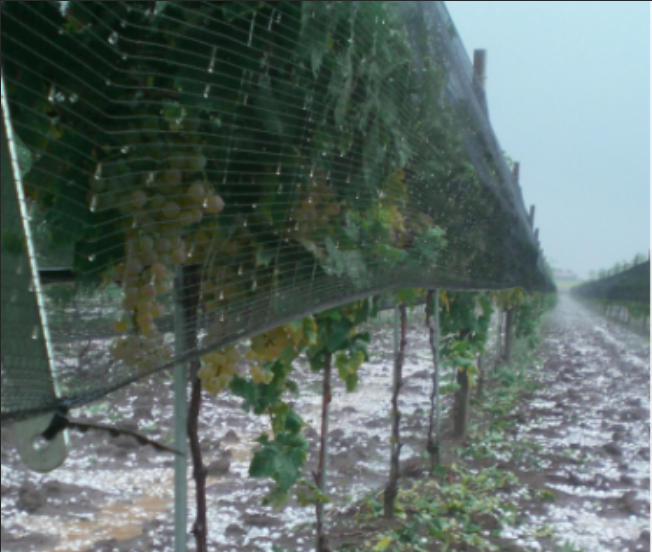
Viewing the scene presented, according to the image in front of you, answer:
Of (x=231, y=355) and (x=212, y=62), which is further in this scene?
(x=231, y=355)

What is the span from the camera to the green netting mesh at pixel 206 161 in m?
0.86

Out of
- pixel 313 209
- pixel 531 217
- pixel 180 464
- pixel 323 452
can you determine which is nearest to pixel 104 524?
pixel 323 452

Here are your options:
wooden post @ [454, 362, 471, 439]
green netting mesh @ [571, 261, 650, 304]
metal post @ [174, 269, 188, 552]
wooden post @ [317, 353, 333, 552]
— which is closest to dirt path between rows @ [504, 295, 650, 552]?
wooden post @ [454, 362, 471, 439]

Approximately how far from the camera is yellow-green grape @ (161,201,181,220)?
Answer: 1.10 metres

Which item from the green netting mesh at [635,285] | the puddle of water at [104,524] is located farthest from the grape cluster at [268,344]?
the green netting mesh at [635,285]

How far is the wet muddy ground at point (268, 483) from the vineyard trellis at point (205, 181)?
465mm

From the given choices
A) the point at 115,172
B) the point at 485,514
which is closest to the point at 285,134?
the point at 115,172

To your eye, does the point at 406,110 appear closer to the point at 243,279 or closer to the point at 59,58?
the point at 243,279

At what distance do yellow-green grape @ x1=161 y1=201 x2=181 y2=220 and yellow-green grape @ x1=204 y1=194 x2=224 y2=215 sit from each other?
0.09m

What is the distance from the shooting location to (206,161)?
3.94 feet

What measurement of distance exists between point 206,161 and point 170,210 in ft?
0.44

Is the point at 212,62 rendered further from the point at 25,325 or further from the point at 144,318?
the point at 25,325

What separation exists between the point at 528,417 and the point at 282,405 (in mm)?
5077

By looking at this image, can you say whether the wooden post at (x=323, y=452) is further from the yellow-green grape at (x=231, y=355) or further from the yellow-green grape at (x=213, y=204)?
the yellow-green grape at (x=213, y=204)
